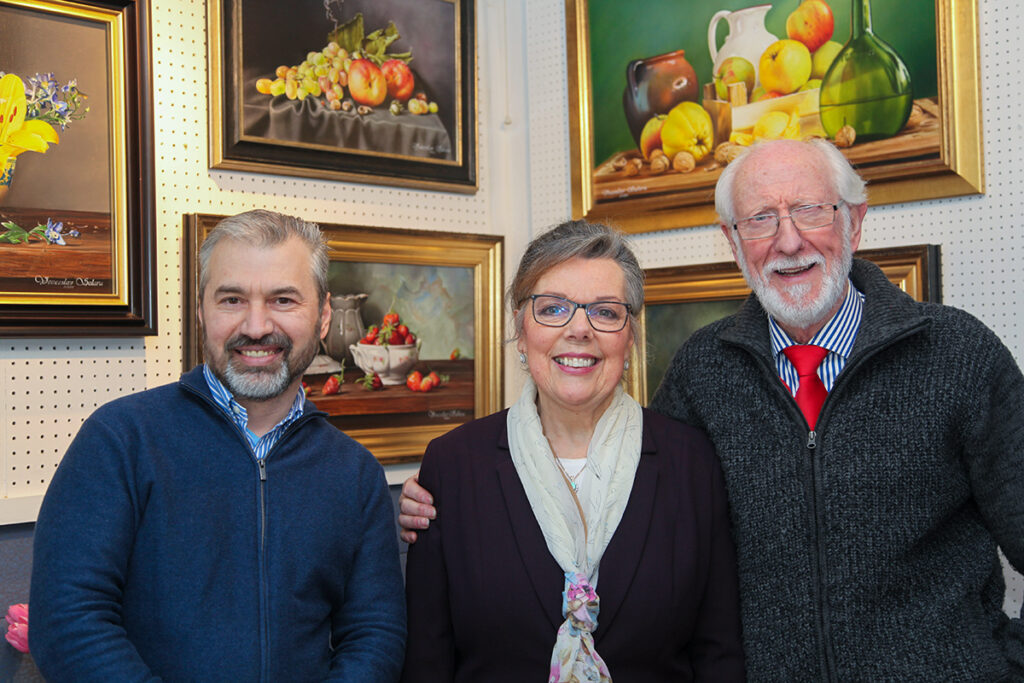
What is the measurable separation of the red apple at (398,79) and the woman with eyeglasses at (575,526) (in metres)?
1.34

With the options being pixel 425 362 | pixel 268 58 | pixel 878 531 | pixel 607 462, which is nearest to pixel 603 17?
pixel 268 58

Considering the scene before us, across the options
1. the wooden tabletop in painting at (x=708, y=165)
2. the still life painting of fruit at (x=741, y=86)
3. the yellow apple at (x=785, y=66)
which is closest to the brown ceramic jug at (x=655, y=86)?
the still life painting of fruit at (x=741, y=86)

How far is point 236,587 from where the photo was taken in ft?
5.13

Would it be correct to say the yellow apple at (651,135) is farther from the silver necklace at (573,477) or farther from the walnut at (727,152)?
the silver necklace at (573,477)

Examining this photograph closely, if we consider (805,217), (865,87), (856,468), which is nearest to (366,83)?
(865,87)

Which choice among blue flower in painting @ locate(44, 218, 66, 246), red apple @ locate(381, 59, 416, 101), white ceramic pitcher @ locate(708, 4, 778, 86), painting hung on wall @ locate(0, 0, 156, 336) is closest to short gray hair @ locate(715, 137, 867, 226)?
white ceramic pitcher @ locate(708, 4, 778, 86)

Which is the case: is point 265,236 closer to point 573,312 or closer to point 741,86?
point 573,312

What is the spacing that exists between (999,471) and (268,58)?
2.22 metres

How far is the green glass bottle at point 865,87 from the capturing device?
2.46 meters

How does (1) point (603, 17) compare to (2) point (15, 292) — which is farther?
(1) point (603, 17)

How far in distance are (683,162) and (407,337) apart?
106 centimetres

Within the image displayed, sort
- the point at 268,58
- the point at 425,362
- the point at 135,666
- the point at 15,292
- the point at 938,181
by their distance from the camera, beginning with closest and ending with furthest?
the point at 135,666 < the point at 15,292 < the point at 938,181 < the point at 268,58 < the point at 425,362

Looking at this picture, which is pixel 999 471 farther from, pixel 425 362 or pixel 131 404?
pixel 425 362

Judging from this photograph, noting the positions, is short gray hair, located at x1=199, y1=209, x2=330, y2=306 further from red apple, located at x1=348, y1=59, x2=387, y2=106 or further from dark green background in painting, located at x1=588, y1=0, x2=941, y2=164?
dark green background in painting, located at x1=588, y1=0, x2=941, y2=164
